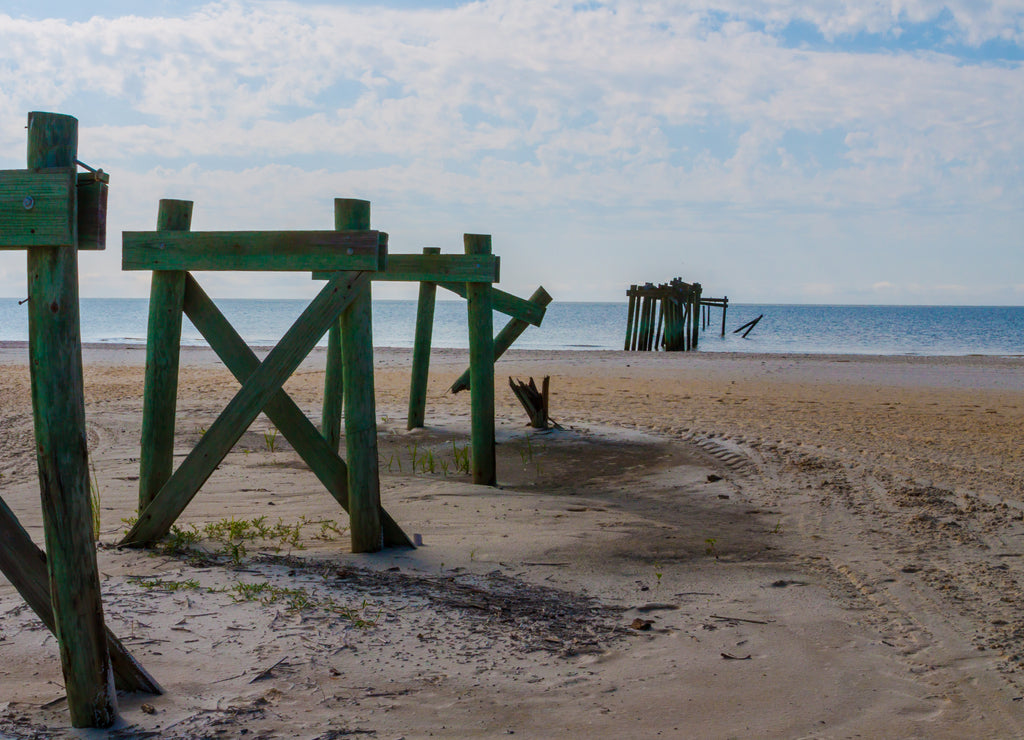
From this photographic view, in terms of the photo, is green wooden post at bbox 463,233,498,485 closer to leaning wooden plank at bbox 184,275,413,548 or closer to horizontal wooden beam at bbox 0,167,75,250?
leaning wooden plank at bbox 184,275,413,548

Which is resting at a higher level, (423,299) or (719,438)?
(423,299)


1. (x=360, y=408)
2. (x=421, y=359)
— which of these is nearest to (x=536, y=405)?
(x=421, y=359)

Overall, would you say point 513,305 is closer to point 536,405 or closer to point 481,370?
point 536,405

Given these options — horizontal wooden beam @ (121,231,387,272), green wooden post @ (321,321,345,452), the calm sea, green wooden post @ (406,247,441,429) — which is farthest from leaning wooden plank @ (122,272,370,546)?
the calm sea

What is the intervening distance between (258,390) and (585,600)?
A: 2052 mm

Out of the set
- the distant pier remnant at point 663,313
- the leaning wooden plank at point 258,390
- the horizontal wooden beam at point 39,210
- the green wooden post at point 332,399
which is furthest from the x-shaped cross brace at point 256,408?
the distant pier remnant at point 663,313

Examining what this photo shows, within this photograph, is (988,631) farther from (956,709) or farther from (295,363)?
(295,363)

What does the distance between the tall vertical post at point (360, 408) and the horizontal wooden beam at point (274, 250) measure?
0.19 m

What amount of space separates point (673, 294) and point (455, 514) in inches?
1031

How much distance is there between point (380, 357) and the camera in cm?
2412

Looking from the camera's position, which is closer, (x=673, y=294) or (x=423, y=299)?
(x=423, y=299)

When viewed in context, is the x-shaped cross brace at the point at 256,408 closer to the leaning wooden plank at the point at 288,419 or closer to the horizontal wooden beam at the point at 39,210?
the leaning wooden plank at the point at 288,419

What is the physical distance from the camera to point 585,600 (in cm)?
427

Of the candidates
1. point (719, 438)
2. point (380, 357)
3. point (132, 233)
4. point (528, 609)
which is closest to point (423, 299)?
point (719, 438)
